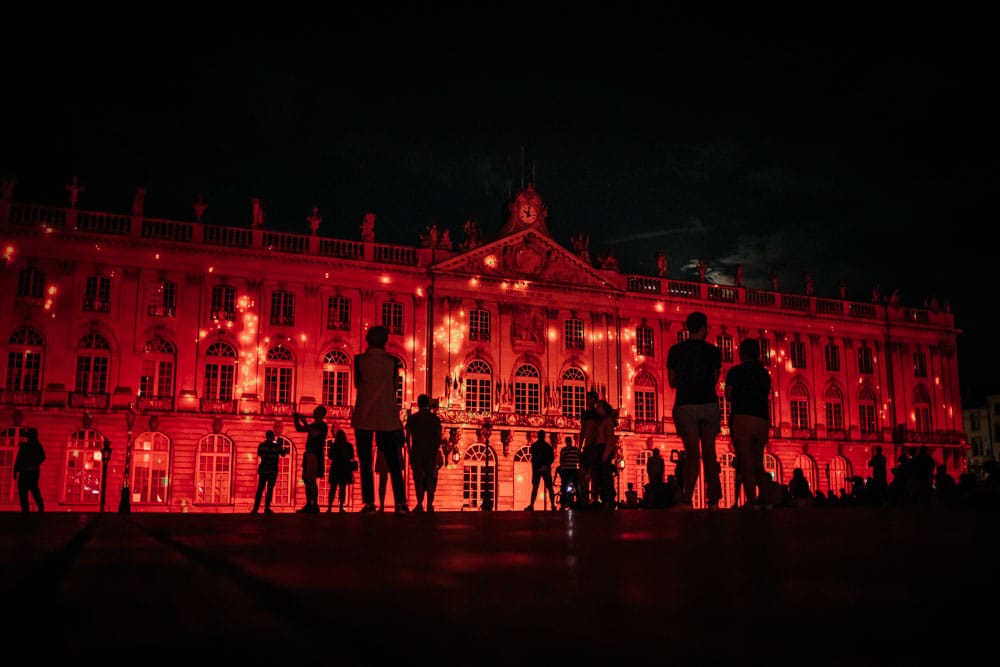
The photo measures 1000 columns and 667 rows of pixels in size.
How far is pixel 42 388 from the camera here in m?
35.1

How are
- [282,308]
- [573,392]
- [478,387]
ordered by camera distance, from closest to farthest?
[282,308] → [478,387] → [573,392]

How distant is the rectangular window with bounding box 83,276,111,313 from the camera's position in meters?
36.2

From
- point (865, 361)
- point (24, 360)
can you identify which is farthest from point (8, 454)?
point (865, 361)

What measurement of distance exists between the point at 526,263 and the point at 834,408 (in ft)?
58.4

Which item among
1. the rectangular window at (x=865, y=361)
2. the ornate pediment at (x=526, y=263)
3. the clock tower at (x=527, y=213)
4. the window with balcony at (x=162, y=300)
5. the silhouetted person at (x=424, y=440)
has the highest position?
the clock tower at (x=527, y=213)

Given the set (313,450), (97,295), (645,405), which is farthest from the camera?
(645,405)

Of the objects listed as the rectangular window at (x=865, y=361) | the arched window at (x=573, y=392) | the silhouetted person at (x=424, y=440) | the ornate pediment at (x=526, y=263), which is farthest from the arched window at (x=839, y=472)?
the silhouetted person at (x=424, y=440)

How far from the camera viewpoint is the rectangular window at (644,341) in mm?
44969

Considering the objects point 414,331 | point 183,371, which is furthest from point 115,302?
point 414,331

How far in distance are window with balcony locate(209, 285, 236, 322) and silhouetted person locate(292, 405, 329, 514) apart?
2119cm

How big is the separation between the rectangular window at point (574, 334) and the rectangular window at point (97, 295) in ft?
60.3

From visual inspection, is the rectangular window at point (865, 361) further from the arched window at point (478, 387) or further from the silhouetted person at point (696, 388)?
the silhouetted person at point (696, 388)

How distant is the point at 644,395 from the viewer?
4472cm

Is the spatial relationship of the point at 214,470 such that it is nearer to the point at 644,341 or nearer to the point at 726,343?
the point at 644,341
